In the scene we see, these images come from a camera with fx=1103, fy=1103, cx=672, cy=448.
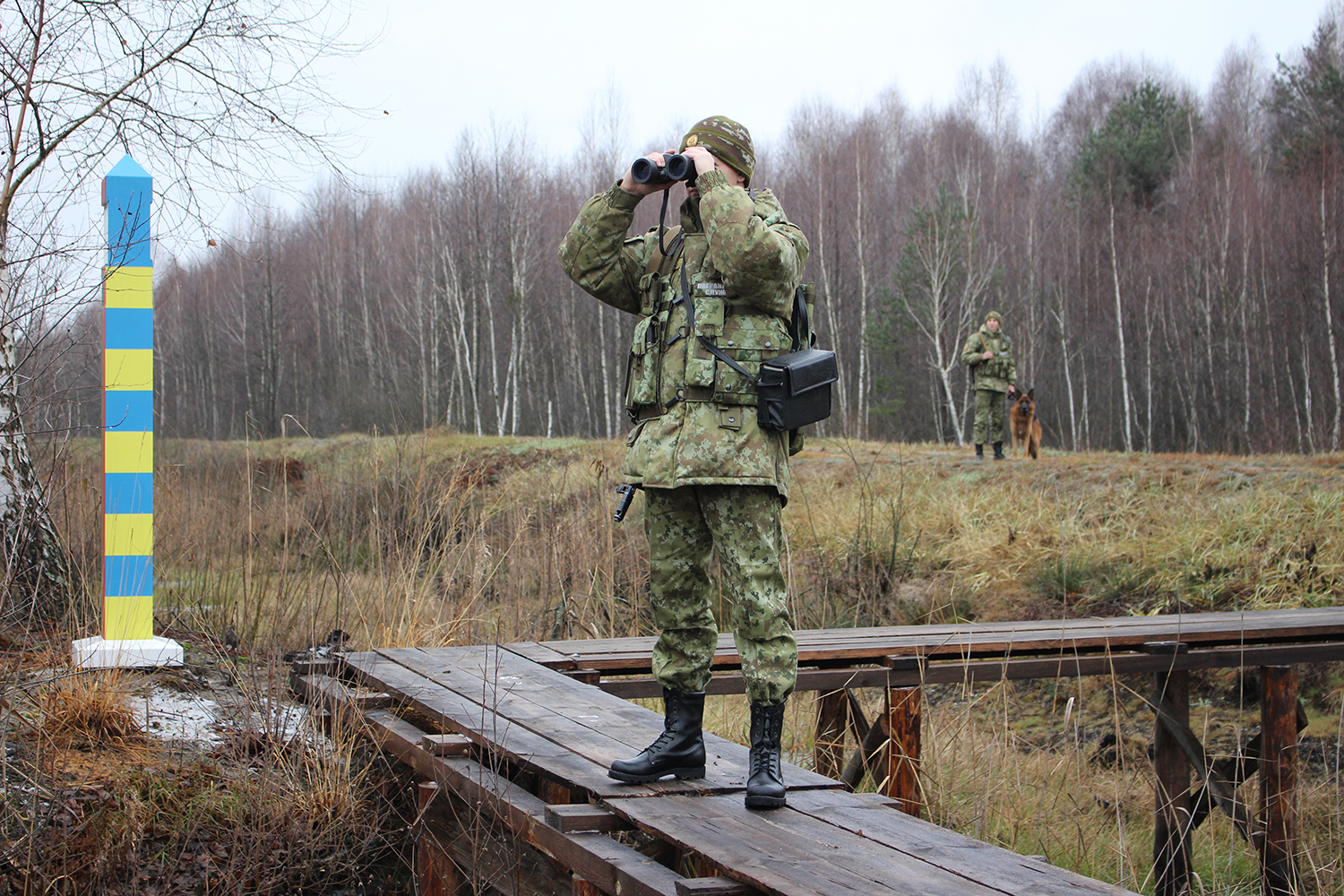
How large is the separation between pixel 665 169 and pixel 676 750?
1.63 meters

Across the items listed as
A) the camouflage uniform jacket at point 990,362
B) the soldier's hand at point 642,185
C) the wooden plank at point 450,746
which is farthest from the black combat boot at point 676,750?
the camouflage uniform jacket at point 990,362

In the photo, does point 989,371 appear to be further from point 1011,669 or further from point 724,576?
point 724,576

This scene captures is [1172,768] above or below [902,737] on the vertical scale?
below

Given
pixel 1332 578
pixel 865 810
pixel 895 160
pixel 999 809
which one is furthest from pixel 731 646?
pixel 895 160

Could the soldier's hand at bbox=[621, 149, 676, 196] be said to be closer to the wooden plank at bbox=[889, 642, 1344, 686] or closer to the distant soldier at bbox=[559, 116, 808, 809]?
the distant soldier at bbox=[559, 116, 808, 809]

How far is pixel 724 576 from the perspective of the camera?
309 centimetres

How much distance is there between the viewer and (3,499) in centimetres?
497

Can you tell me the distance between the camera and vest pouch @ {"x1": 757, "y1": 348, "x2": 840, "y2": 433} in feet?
9.68

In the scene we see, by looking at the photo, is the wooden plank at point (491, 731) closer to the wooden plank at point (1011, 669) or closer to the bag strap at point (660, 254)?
the wooden plank at point (1011, 669)

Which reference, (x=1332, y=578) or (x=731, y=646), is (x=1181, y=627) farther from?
(x=1332, y=578)

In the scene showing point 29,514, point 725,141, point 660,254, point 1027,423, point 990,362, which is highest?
point 990,362

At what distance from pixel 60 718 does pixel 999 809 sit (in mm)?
3699

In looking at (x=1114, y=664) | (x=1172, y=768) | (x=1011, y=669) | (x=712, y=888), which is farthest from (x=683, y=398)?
(x=1172, y=768)

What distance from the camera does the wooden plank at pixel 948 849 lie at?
2.37 metres
